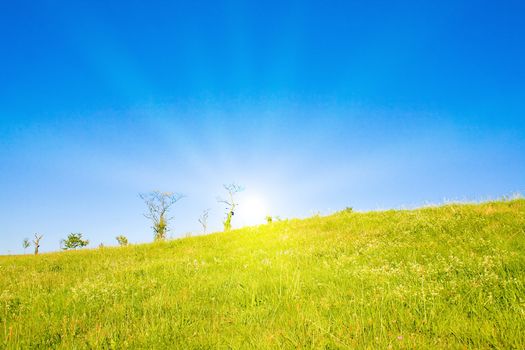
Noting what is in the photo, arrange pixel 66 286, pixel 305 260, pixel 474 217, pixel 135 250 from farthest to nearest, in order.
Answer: pixel 135 250
pixel 474 217
pixel 305 260
pixel 66 286

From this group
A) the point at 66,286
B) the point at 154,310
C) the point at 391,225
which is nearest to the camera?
the point at 154,310

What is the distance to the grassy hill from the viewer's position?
158 inches

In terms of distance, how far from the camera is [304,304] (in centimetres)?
520

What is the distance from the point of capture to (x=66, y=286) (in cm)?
815

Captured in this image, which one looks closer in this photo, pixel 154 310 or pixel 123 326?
pixel 123 326

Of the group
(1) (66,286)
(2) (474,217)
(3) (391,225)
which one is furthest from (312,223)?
(1) (66,286)

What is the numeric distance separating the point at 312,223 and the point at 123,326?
13.8m

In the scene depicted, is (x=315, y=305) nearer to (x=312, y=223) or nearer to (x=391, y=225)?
(x=391, y=225)

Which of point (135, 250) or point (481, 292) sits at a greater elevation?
point (135, 250)

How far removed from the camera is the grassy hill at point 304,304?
402 centimetres

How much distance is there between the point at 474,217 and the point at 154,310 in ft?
39.0

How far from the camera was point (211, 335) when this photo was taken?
436 centimetres

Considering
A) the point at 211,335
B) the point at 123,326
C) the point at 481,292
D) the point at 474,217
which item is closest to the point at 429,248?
the point at 481,292

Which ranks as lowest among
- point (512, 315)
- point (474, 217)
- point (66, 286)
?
point (512, 315)
